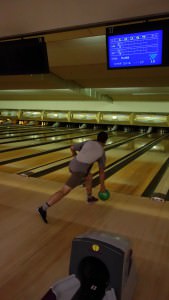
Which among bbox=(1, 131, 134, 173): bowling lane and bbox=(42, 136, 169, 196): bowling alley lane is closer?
bbox=(42, 136, 169, 196): bowling alley lane

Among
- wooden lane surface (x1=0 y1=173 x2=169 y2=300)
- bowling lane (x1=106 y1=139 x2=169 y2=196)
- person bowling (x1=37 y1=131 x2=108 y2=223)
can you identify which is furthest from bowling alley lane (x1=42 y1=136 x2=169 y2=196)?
person bowling (x1=37 y1=131 x2=108 y2=223)

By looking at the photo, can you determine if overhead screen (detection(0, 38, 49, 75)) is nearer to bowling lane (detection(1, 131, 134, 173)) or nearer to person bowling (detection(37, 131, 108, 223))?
bowling lane (detection(1, 131, 134, 173))

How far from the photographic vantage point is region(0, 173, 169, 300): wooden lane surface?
1887 millimetres

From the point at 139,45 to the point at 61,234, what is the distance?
2.49 meters

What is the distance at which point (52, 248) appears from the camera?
7.55ft

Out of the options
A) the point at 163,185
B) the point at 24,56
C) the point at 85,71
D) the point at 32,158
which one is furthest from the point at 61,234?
the point at 85,71

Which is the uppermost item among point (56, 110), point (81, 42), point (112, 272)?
point (81, 42)

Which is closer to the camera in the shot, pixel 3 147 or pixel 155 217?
pixel 155 217

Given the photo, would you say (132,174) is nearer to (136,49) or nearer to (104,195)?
(104,195)

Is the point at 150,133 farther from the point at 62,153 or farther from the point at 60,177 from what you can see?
the point at 60,177

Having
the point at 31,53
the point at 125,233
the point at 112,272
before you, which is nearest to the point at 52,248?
the point at 125,233

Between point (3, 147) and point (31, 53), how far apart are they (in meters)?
3.40

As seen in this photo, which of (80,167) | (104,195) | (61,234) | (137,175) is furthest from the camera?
(137,175)

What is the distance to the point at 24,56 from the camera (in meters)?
4.09
